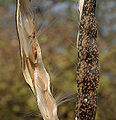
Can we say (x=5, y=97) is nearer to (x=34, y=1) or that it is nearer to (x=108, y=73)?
(x=108, y=73)

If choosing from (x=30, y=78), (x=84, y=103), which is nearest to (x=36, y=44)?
(x=30, y=78)

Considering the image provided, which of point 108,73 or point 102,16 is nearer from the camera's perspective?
point 102,16

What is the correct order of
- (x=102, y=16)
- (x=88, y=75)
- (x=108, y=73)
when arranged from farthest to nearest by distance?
(x=108, y=73)
(x=102, y=16)
(x=88, y=75)

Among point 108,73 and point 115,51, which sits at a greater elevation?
point 115,51
